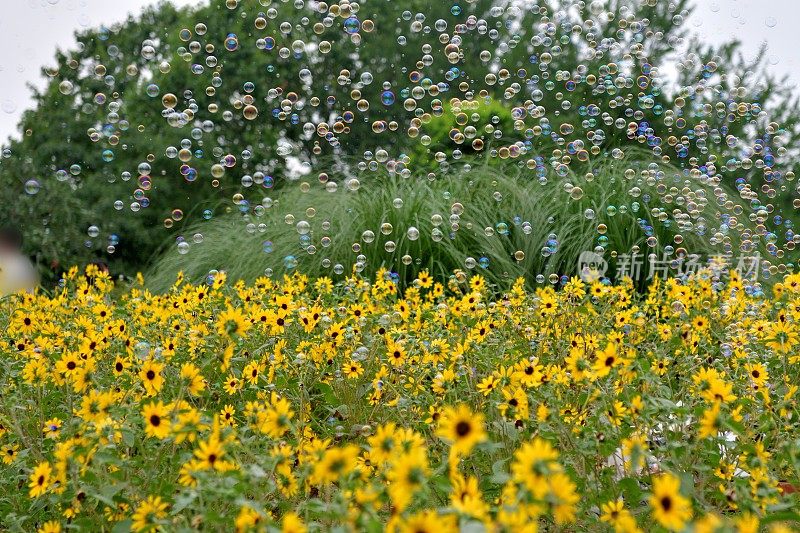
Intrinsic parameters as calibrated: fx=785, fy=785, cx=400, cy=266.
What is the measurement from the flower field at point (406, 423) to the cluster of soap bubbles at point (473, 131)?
134 cm

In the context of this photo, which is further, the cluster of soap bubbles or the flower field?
the cluster of soap bubbles

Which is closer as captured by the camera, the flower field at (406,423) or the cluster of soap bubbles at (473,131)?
the flower field at (406,423)

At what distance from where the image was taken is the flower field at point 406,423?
141cm

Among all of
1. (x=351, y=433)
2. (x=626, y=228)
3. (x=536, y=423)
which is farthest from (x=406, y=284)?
(x=536, y=423)

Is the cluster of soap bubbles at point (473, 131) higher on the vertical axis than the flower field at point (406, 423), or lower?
lower

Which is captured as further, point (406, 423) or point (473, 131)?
point (473, 131)

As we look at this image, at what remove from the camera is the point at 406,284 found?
5.82 metres

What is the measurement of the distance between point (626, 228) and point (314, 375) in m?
4.21

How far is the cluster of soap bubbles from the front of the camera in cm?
559

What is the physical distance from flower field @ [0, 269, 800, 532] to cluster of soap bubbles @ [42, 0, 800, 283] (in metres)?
1.34

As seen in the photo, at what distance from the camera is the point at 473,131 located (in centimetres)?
505

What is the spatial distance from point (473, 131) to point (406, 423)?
293cm

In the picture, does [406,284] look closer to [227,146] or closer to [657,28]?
[657,28]

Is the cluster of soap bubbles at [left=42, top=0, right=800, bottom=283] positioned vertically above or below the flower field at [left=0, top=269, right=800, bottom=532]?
below
